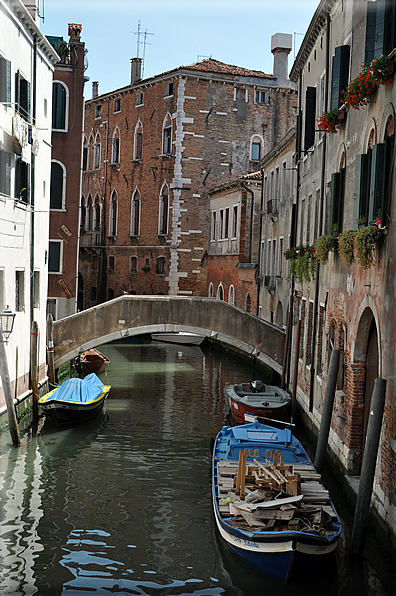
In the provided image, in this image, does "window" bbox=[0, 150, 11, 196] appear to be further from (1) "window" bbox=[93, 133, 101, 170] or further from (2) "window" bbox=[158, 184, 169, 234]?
(1) "window" bbox=[93, 133, 101, 170]

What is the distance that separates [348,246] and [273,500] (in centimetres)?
368

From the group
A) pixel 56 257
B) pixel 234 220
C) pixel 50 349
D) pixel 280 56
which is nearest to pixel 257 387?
pixel 50 349

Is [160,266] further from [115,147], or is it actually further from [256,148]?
[115,147]

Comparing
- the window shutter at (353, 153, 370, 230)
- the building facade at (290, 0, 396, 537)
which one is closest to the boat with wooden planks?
the building facade at (290, 0, 396, 537)

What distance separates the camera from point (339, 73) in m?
10.4

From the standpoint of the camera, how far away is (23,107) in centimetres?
1299

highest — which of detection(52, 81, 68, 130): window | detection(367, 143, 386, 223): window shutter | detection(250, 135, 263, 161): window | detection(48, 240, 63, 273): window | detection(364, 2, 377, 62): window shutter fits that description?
detection(250, 135, 263, 161): window

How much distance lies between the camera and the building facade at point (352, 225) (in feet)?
24.6

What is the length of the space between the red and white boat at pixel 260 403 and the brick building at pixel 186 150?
14.6m

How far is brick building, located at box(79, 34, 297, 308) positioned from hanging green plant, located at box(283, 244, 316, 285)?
14.1 metres

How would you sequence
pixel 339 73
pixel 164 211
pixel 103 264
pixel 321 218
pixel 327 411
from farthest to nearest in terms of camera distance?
pixel 103 264, pixel 164 211, pixel 321 218, pixel 339 73, pixel 327 411

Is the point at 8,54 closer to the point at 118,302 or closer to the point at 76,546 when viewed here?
the point at 118,302

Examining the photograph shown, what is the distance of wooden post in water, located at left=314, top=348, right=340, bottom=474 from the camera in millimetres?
9305

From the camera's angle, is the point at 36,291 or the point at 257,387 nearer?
the point at 257,387
